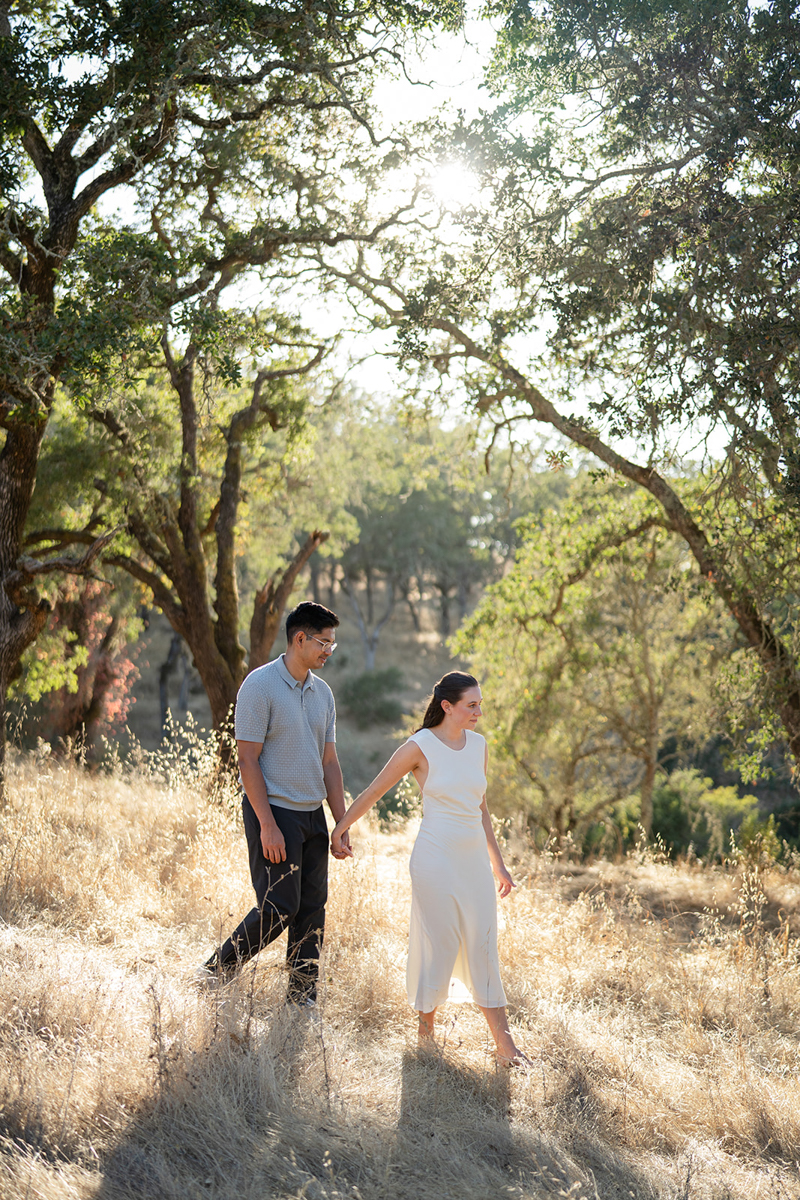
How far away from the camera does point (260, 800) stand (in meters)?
4.28

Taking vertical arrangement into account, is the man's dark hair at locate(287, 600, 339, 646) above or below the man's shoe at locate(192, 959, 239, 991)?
above

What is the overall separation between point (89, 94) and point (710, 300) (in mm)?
5437

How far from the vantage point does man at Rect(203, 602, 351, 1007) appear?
14.0ft

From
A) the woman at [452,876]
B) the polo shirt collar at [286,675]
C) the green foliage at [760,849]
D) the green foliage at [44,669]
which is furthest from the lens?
the green foliage at [44,669]

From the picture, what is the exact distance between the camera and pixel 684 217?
6328mm

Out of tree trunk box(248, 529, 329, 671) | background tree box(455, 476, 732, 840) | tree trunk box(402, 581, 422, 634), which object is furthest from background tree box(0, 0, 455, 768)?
tree trunk box(402, 581, 422, 634)

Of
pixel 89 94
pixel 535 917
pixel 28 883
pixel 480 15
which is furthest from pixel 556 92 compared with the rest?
pixel 28 883

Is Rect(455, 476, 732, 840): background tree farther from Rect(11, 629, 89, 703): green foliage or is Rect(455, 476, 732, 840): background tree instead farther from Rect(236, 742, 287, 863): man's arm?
Rect(236, 742, 287, 863): man's arm

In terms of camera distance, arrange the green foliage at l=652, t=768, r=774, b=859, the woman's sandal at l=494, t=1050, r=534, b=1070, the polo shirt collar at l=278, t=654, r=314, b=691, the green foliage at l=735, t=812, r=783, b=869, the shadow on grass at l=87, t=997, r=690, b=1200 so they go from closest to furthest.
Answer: the shadow on grass at l=87, t=997, r=690, b=1200
the woman's sandal at l=494, t=1050, r=534, b=1070
the polo shirt collar at l=278, t=654, r=314, b=691
the green foliage at l=735, t=812, r=783, b=869
the green foliage at l=652, t=768, r=774, b=859

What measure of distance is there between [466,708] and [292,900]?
1230 mm

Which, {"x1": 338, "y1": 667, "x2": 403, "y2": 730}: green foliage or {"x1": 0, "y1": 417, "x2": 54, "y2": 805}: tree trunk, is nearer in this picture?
{"x1": 0, "y1": 417, "x2": 54, "y2": 805}: tree trunk

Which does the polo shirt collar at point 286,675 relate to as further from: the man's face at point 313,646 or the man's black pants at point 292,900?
the man's black pants at point 292,900

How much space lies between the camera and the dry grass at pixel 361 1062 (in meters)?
3.02

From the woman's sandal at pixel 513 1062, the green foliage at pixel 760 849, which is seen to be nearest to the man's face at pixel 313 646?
the woman's sandal at pixel 513 1062
